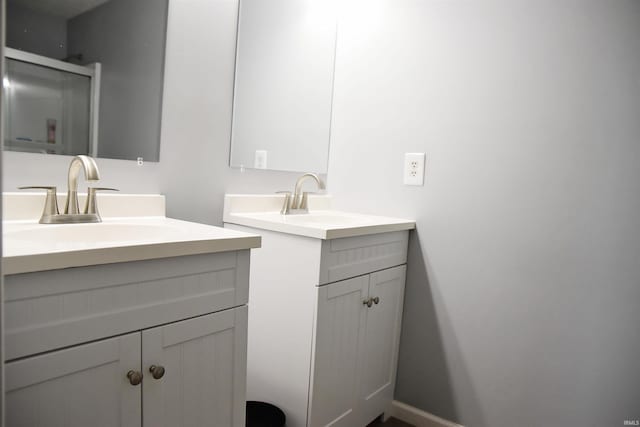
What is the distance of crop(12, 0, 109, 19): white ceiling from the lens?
3.81ft

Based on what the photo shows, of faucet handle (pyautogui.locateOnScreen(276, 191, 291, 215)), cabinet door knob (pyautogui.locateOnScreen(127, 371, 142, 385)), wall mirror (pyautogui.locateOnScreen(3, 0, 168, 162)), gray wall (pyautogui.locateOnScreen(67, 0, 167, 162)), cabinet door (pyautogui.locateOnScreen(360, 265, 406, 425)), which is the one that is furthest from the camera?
faucet handle (pyautogui.locateOnScreen(276, 191, 291, 215))

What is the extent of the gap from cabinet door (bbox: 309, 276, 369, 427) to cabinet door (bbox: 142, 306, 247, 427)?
13.2 inches

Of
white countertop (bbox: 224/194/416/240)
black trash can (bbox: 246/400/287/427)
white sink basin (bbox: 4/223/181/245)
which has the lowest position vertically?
black trash can (bbox: 246/400/287/427)

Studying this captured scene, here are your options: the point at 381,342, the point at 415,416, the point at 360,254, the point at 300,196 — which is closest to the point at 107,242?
the point at 360,254

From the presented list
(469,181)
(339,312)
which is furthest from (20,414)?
(469,181)

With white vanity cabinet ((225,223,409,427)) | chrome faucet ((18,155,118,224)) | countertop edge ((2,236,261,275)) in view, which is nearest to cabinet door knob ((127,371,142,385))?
countertop edge ((2,236,261,275))

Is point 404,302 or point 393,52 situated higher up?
point 393,52

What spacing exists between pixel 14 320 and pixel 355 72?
1.62m

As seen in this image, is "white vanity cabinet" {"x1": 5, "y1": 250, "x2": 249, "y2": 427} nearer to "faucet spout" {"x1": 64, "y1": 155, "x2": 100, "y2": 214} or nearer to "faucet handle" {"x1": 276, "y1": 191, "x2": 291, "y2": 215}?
"faucet spout" {"x1": 64, "y1": 155, "x2": 100, "y2": 214}

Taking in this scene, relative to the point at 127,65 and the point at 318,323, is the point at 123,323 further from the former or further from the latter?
the point at 127,65

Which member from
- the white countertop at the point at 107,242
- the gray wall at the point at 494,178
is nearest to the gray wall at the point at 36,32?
the gray wall at the point at 494,178

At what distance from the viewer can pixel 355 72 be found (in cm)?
199

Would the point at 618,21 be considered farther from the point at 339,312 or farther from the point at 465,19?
the point at 339,312

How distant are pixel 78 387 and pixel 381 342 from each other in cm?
114
